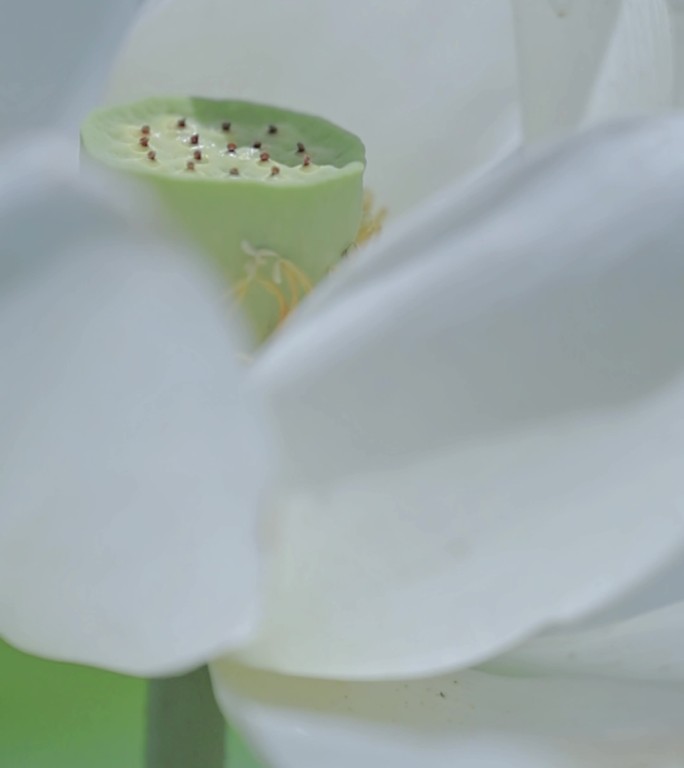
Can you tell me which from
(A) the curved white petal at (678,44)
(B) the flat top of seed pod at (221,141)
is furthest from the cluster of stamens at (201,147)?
(A) the curved white petal at (678,44)

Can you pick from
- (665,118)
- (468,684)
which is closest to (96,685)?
(468,684)

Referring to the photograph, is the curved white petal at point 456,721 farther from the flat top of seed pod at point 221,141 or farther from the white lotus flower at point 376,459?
the flat top of seed pod at point 221,141

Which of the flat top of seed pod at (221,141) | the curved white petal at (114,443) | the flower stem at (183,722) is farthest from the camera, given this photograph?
the flat top of seed pod at (221,141)

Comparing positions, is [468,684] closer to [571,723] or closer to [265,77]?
[571,723]

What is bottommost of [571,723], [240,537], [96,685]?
[96,685]

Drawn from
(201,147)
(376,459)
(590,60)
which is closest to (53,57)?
(201,147)

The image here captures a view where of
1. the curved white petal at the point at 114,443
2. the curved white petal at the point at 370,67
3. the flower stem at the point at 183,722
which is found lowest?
the flower stem at the point at 183,722
